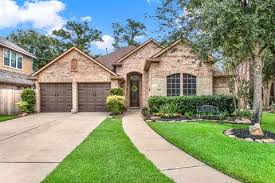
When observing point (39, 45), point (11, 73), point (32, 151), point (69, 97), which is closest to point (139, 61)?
point (69, 97)

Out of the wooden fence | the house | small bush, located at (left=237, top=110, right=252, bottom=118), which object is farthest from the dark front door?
small bush, located at (left=237, top=110, right=252, bottom=118)

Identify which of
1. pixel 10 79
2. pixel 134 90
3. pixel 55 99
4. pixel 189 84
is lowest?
pixel 55 99

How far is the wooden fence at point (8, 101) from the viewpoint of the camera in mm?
25114

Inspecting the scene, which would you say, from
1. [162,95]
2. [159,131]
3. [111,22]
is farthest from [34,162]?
[111,22]

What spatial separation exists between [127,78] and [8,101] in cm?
1003

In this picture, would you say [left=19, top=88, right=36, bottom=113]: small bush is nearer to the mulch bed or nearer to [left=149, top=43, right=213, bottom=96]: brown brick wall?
[left=149, top=43, right=213, bottom=96]: brown brick wall

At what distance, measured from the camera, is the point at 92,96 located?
26.1 m

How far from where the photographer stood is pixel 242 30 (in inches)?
453

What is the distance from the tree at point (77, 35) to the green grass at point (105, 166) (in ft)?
138

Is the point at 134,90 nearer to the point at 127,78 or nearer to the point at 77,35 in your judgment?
the point at 127,78

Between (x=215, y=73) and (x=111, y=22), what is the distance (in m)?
31.4

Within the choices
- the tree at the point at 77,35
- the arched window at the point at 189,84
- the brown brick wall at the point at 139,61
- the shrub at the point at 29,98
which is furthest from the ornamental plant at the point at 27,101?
the tree at the point at 77,35

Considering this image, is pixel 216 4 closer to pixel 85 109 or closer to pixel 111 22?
pixel 85 109

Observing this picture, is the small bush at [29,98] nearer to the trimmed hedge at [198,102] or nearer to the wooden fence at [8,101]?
the wooden fence at [8,101]
